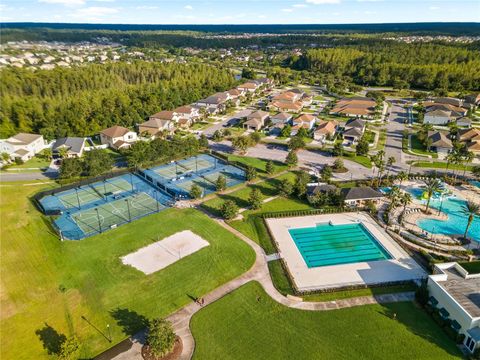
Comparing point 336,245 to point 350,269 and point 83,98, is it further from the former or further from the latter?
point 83,98

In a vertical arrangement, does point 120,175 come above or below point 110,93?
below

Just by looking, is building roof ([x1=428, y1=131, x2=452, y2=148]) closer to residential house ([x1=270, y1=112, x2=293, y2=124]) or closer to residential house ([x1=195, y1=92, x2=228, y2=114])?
residential house ([x1=270, y1=112, x2=293, y2=124])

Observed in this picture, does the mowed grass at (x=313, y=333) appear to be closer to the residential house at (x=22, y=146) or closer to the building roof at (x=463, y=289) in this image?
the building roof at (x=463, y=289)

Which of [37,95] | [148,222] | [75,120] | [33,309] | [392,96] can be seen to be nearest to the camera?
[33,309]

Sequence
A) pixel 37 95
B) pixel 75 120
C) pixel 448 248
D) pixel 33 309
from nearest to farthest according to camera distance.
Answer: pixel 33 309 → pixel 448 248 → pixel 75 120 → pixel 37 95

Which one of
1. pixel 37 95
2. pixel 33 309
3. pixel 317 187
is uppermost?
pixel 37 95

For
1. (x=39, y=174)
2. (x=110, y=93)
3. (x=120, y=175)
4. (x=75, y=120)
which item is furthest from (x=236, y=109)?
(x=39, y=174)

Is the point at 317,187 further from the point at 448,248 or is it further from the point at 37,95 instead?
the point at 37,95

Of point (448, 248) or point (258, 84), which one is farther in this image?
A: point (258, 84)
